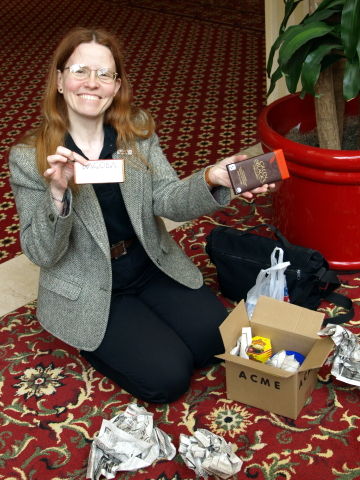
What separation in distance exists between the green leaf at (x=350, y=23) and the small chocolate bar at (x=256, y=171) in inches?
26.7

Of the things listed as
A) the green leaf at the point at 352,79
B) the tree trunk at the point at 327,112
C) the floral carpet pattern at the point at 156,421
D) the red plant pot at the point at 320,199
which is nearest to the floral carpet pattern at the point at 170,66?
the floral carpet pattern at the point at 156,421

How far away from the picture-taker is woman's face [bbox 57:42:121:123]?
6.73 feet

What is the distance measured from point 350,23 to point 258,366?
1.21 metres

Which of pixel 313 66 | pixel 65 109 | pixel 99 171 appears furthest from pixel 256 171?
pixel 313 66

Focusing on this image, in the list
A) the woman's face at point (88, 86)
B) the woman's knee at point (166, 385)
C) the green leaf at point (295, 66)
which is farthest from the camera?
the green leaf at point (295, 66)

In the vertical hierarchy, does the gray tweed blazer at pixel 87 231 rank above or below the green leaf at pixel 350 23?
below

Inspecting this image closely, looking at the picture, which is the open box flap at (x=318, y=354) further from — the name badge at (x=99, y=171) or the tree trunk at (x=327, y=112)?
the tree trunk at (x=327, y=112)

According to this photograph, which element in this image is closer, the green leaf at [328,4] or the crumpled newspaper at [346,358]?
the crumpled newspaper at [346,358]

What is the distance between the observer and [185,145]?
13.3 feet

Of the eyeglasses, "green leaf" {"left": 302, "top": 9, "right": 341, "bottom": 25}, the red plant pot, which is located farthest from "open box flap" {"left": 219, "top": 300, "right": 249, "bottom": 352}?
"green leaf" {"left": 302, "top": 9, "right": 341, "bottom": 25}

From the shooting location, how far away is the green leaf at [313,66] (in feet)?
8.18

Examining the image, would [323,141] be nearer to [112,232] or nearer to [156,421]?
[112,232]

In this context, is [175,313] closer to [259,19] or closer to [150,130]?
[150,130]

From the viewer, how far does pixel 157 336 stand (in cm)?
224
